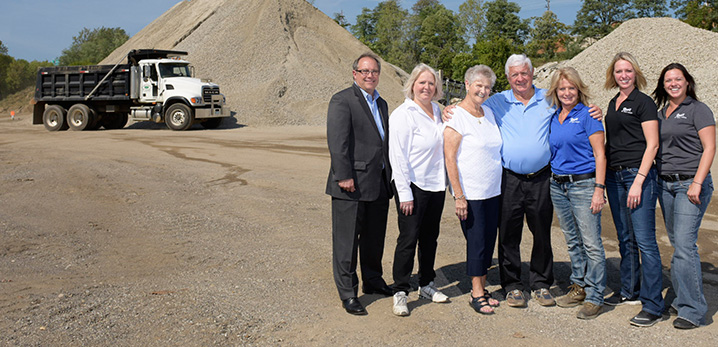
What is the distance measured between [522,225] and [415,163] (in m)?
1.13

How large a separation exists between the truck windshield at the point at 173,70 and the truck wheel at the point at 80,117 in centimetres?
353

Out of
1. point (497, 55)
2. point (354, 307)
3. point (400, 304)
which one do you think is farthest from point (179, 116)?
point (497, 55)

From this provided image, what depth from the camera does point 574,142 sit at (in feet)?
14.4

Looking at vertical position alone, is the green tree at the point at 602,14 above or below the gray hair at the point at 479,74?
above

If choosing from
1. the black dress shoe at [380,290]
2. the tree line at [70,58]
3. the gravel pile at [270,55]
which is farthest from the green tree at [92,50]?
the black dress shoe at [380,290]

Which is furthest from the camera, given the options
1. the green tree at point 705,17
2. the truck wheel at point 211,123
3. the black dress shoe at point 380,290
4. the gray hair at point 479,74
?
the green tree at point 705,17

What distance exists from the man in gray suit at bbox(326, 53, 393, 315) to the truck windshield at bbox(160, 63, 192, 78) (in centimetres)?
1990

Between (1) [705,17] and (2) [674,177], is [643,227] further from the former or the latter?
(1) [705,17]

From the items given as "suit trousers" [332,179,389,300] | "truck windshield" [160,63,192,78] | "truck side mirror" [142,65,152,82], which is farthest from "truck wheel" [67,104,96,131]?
"suit trousers" [332,179,389,300]

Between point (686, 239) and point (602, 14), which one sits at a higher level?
point (602, 14)

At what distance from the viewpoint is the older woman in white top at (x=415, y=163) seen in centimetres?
435

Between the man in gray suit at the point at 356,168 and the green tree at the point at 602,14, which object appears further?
the green tree at the point at 602,14

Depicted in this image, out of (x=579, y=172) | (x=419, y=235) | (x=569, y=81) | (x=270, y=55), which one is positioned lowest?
(x=419, y=235)

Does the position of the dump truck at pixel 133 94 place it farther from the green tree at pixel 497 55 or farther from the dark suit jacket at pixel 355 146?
the green tree at pixel 497 55
